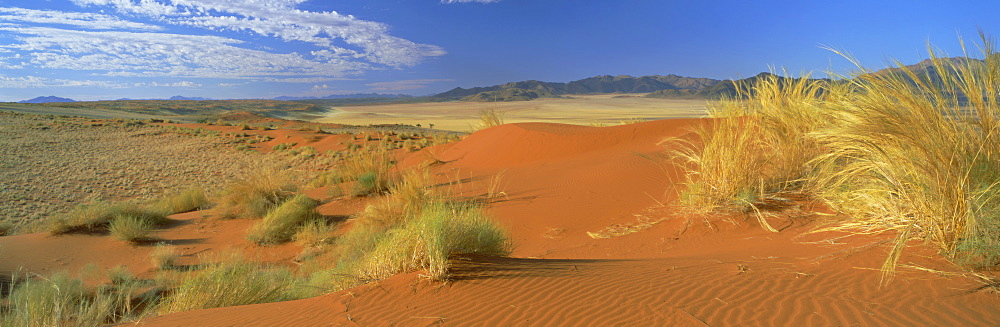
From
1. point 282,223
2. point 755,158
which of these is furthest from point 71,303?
point 755,158

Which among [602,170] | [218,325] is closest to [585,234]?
[602,170]

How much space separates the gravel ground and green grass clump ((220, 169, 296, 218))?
15.4 feet

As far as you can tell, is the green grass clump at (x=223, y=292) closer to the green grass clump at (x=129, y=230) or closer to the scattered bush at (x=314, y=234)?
the scattered bush at (x=314, y=234)

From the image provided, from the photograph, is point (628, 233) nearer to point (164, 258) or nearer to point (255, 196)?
point (164, 258)

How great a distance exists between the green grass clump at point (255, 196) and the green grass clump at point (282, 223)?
1.14 metres

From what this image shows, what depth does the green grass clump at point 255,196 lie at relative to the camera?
33.0ft

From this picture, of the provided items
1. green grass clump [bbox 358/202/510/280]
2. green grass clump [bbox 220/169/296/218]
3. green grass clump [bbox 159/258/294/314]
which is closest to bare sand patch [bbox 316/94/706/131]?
green grass clump [bbox 220/169/296/218]

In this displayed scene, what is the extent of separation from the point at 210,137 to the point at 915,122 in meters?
32.7

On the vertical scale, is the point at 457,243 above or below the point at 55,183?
above

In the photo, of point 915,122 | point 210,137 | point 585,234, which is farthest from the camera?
point 210,137

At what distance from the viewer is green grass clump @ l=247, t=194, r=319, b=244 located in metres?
8.15

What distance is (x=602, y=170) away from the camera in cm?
1018

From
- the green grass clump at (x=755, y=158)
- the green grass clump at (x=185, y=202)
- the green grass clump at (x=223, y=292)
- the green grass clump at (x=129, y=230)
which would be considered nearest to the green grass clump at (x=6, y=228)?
the green grass clump at (x=185, y=202)

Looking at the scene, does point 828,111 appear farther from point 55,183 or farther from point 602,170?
point 55,183
